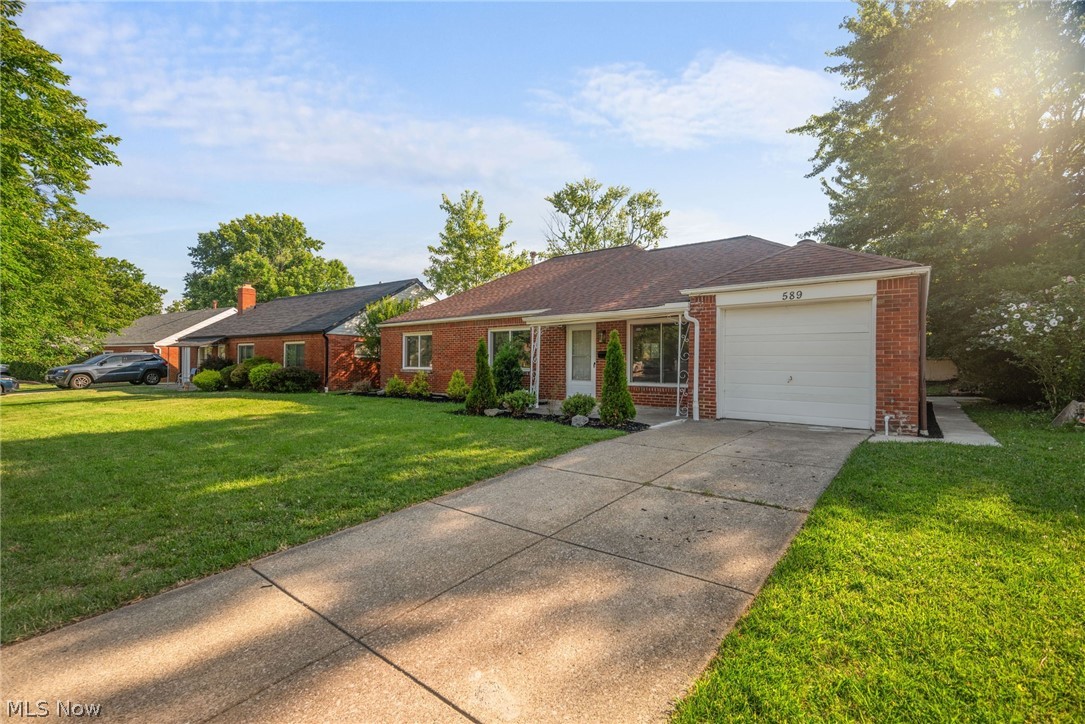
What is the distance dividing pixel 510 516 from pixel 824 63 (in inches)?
713

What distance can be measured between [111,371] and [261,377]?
36.0ft

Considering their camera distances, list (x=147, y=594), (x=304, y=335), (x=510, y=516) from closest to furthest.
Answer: (x=147, y=594)
(x=510, y=516)
(x=304, y=335)

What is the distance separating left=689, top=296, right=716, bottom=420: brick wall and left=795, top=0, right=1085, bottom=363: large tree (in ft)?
25.2

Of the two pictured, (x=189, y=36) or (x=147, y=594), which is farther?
(x=189, y=36)

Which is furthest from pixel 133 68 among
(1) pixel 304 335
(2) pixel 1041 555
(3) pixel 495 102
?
(1) pixel 304 335

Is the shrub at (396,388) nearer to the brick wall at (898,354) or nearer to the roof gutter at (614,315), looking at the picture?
the roof gutter at (614,315)

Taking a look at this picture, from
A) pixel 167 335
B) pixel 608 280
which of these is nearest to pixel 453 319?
pixel 608 280

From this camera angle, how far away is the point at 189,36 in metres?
7.12

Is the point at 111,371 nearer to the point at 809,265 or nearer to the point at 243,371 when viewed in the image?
the point at 243,371

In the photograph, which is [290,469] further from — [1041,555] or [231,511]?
[1041,555]

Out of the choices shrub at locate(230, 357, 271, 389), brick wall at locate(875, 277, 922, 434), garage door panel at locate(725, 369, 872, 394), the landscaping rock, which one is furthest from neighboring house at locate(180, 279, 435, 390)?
the landscaping rock

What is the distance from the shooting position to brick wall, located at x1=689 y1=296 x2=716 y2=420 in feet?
29.7

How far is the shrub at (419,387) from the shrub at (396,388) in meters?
0.46

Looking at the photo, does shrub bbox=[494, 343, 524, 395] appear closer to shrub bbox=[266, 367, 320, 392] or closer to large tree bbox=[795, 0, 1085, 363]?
shrub bbox=[266, 367, 320, 392]
